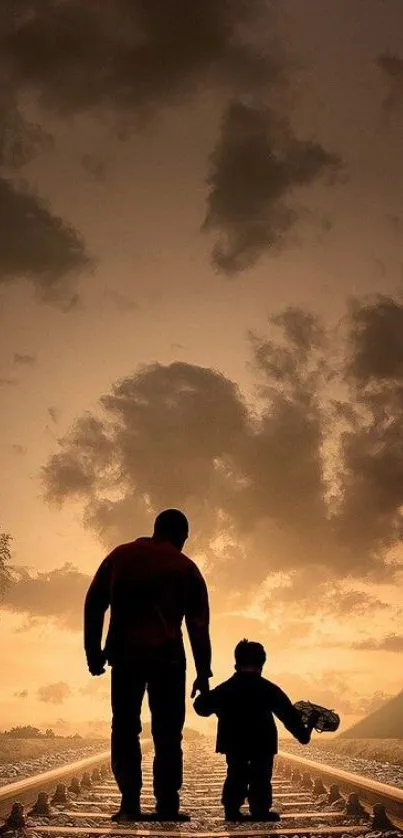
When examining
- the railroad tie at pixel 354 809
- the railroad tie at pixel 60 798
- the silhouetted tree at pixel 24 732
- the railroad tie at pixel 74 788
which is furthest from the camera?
the silhouetted tree at pixel 24 732

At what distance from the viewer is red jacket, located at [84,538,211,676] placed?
16.9ft

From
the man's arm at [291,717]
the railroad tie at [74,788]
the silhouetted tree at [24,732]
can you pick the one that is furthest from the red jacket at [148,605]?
the silhouetted tree at [24,732]

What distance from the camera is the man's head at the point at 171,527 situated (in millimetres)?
5570

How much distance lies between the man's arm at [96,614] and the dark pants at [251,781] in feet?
4.03

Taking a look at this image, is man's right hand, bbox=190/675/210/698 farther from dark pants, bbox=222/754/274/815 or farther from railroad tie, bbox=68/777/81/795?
railroad tie, bbox=68/777/81/795

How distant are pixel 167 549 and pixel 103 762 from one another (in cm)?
1003

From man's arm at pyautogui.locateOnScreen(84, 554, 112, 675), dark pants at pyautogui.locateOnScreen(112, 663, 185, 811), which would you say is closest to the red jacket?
man's arm at pyautogui.locateOnScreen(84, 554, 112, 675)

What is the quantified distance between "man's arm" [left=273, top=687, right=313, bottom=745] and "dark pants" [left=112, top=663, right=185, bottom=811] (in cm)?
86

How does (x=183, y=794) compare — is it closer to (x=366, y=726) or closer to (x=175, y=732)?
(x=175, y=732)

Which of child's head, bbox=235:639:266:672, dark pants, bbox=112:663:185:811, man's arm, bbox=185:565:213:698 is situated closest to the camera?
dark pants, bbox=112:663:185:811

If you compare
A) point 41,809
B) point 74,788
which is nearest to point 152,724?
point 41,809

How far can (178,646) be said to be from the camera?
5203 millimetres

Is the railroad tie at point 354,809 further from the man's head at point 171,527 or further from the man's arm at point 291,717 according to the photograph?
the man's head at point 171,527

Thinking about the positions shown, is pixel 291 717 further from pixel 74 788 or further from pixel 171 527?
pixel 74 788
